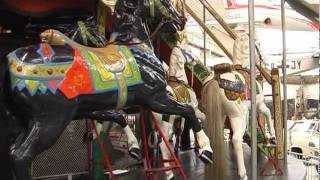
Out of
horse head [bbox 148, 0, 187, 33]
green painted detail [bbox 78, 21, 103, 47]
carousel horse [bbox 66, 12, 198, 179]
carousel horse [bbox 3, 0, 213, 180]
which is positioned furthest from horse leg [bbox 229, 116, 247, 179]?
green painted detail [bbox 78, 21, 103, 47]

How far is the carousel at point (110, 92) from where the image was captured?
2.77 meters

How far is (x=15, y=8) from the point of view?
Result: 3256 mm

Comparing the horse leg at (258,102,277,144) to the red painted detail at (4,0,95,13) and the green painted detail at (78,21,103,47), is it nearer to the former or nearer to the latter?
the green painted detail at (78,21,103,47)

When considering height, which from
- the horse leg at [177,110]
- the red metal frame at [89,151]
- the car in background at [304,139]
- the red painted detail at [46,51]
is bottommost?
the car in background at [304,139]

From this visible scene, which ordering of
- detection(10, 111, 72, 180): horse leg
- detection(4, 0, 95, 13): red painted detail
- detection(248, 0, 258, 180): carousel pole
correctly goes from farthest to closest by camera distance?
detection(248, 0, 258, 180): carousel pole < detection(4, 0, 95, 13): red painted detail < detection(10, 111, 72, 180): horse leg

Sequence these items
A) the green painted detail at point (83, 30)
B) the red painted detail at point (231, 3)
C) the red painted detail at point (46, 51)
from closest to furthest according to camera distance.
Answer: the red painted detail at point (46, 51), the green painted detail at point (83, 30), the red painted detail at point (231, 3)

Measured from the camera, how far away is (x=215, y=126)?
183 inches

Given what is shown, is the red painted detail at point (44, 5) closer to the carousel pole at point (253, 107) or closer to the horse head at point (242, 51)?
the carousel pole at point (253, 107)

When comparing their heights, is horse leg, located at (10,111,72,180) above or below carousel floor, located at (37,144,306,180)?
above

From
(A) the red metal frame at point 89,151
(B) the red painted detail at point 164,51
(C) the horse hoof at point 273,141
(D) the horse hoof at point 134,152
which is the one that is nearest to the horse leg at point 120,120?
(D) the horse hoof at point 134,152

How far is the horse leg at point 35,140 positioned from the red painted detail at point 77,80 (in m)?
0.15

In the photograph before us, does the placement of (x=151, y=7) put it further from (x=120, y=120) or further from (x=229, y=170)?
(x=229, y=170)

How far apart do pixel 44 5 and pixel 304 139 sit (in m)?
9.35

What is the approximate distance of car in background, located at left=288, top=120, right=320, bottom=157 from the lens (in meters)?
10.9
